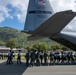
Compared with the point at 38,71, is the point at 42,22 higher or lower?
higher

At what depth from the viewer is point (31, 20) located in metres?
23.2

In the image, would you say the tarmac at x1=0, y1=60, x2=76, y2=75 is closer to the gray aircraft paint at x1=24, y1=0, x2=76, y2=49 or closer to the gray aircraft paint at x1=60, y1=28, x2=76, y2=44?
the gray aircraft paint at x1=24, y1=0, x2=76, y2=49

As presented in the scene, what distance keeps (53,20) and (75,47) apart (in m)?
8.64

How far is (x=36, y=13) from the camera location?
938 inches

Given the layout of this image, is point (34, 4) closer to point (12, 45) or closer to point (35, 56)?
point (35, 56)

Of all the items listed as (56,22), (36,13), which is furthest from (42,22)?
(56,22)

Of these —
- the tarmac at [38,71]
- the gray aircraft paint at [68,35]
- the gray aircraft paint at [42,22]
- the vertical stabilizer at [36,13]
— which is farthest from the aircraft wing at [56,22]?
the tarmac at [38,71]

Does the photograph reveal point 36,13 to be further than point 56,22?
Yes

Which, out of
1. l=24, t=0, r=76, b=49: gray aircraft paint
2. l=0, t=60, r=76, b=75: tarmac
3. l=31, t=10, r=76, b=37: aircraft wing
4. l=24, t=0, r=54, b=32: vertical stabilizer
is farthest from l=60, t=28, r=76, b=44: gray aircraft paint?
l=0, t=60, r=76, b=75: tarmac

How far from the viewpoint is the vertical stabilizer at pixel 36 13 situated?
2295cm

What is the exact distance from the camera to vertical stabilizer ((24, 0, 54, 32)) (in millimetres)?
22953

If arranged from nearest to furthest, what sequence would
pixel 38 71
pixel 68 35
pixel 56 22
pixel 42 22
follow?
pixel 38 71 < pixel 56 22 < pixel 42 22 < pixel 68 35

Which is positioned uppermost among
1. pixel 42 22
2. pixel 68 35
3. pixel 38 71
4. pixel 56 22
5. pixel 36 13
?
pixel 36 13

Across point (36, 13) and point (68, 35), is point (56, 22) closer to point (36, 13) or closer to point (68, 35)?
point (36, 13)
